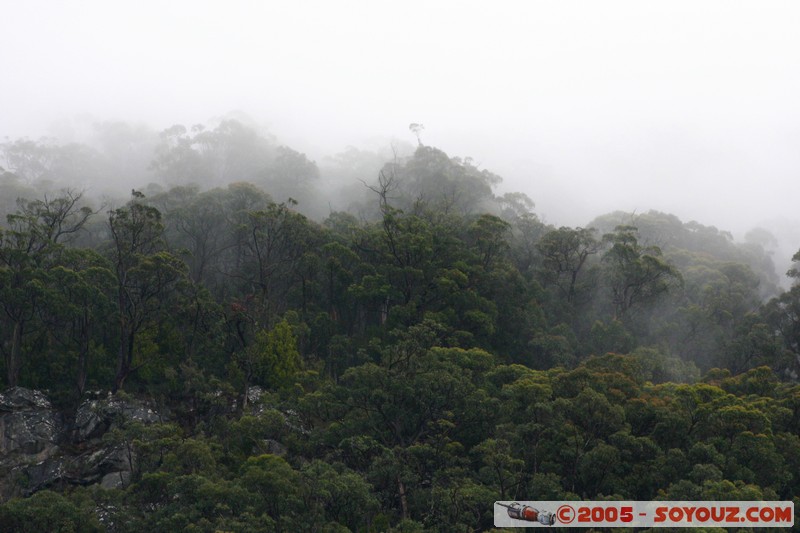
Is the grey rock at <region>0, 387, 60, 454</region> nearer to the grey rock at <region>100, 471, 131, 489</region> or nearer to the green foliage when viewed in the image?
the green foliage

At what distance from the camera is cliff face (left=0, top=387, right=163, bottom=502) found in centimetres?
2636

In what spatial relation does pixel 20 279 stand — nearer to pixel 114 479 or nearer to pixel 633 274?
pixel 114 479

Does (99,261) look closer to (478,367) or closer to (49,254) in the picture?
(49,254)

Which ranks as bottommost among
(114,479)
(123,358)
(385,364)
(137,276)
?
(114,479)

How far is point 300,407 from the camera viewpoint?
27.4 m

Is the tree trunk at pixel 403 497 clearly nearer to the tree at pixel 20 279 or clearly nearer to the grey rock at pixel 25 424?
the grey rock at pixel 25 424

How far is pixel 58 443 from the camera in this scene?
94.8 ft

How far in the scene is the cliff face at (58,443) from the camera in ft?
86.5

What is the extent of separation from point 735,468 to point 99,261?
96.5ft

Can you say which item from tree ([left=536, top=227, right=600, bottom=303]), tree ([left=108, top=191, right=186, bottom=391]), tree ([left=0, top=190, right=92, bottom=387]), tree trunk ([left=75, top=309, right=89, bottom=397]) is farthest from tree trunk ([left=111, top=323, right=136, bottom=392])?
tree ([left=536, top=227, right=600, bottom=303])

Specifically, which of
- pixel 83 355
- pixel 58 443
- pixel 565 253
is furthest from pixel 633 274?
pixel 58 443

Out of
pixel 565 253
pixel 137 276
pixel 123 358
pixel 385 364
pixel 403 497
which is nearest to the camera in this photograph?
pixel 403 497

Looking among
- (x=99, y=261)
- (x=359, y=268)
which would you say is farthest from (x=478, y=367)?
(x=99, y=261)

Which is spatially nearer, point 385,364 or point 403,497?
point 403,497
